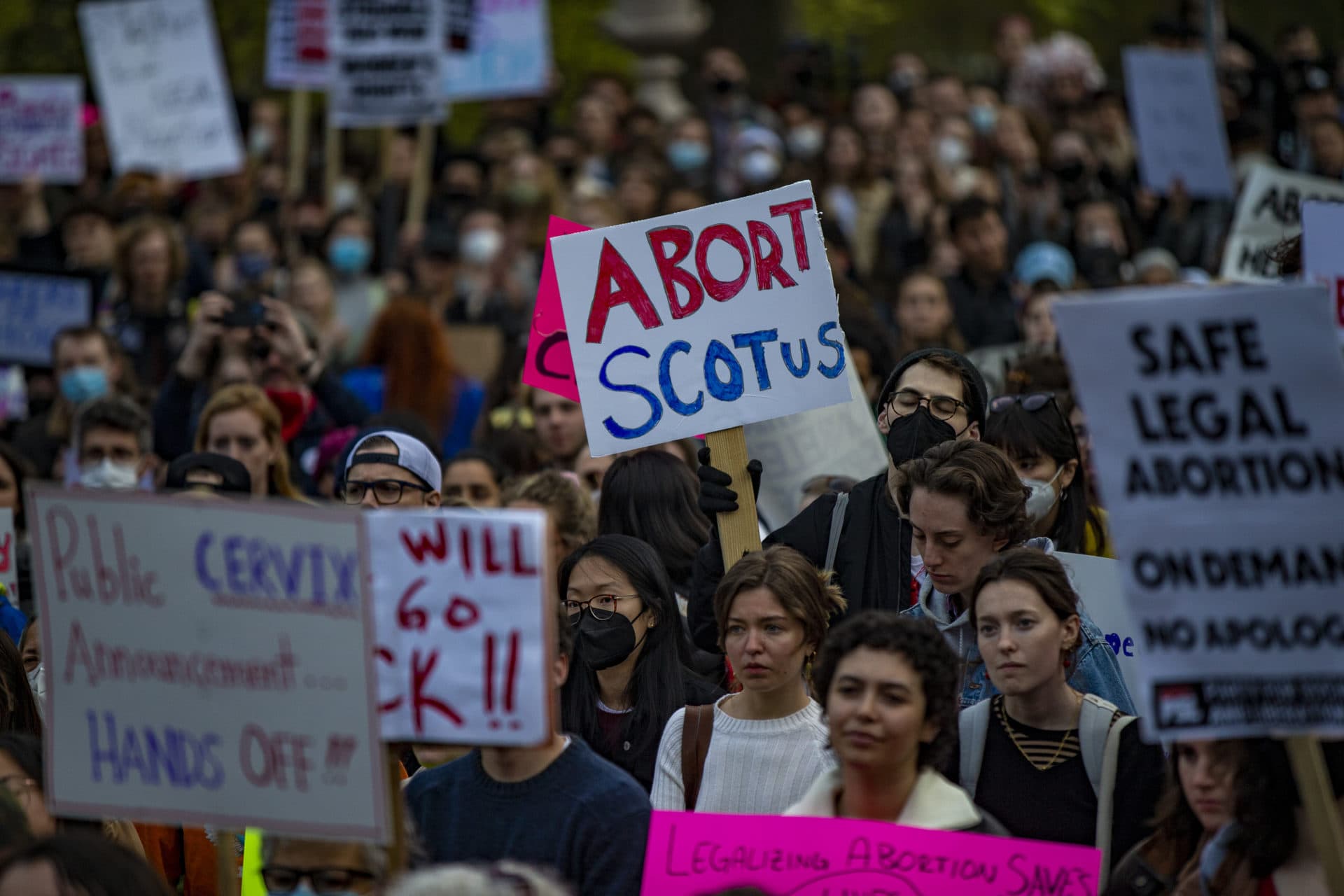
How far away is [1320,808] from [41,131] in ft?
37.6

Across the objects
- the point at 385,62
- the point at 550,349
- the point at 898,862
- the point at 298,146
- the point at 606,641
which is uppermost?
the point at 385,62

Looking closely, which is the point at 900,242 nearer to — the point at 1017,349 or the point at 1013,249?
the point at 1013,249

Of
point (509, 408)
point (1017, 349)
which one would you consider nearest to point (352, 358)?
point (509, 408)

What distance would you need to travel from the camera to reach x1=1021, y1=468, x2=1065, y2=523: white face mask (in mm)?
6016

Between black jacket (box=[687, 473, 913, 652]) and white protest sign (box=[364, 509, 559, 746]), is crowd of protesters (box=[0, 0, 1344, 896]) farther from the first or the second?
white protest sign (box=[364, 509, 559, 746])

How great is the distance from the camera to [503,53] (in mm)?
14461

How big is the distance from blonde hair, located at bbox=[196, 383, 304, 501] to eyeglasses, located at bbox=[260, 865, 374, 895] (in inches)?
135

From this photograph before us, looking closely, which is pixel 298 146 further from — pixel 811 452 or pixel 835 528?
pixel 835 528

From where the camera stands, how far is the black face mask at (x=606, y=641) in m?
5.39

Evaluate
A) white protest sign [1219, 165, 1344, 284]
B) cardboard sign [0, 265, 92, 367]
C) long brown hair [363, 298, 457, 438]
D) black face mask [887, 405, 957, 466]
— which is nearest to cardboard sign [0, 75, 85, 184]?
cardboard sign [0, 265, 92, 367]

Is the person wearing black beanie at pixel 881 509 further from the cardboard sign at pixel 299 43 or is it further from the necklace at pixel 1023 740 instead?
the cardboard sign at pixel 299 43

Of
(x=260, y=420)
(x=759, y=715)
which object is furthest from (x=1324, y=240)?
(x=260, y=420)

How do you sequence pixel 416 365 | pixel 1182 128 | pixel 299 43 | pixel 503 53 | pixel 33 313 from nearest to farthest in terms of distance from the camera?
pixel 416 365 < pixel 33 313 < pixel 1182 128 < pixel 299 43 < pixel 503 53

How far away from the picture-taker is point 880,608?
216 inches
